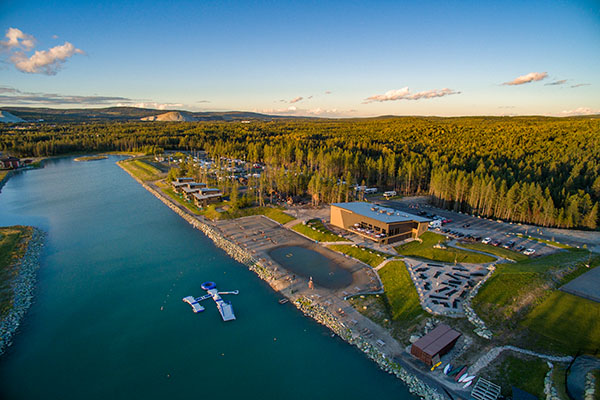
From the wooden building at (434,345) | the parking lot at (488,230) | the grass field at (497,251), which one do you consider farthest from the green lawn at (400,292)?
the parking lot at (488,230)

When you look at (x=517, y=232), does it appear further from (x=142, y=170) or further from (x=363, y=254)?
(x=142, y=170)

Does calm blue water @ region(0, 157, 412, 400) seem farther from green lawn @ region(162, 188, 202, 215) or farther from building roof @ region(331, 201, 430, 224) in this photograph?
building roof @ region(331, 201, 430, 224)

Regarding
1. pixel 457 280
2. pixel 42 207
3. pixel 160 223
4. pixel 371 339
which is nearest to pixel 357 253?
pixel 457 280

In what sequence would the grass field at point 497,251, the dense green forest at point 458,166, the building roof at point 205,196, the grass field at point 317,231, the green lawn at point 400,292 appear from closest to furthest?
1. the green lawn at point 400,292
2. the grass field at point 497,251
3. the grass field at point 317,231
4. the dense green forest at point 458,166
5. the building roof at point 205,196

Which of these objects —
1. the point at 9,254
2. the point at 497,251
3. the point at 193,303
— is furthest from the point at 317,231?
the point at 9,254

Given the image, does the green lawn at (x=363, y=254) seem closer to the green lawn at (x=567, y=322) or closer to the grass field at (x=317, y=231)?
the grass field at (x=317, y=231)

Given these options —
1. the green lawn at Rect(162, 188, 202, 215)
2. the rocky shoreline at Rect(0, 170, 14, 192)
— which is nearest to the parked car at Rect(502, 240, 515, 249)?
the green lawn at Rect(162, 188, 202, 215)
